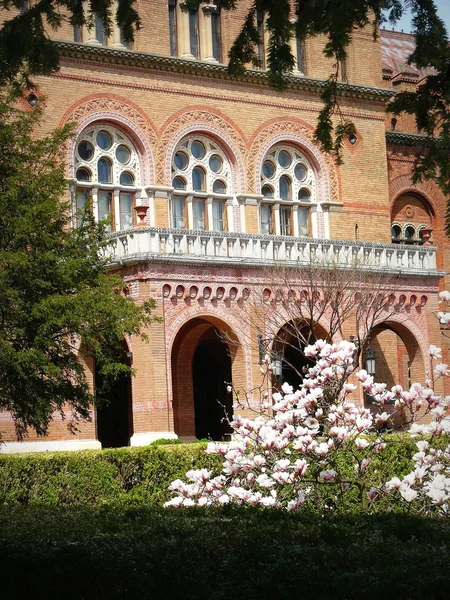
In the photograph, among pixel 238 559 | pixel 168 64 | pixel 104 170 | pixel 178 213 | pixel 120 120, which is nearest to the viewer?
pixel 238 559

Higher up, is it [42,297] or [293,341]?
[42,297]

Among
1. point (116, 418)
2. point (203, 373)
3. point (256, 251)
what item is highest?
point (256, 251)

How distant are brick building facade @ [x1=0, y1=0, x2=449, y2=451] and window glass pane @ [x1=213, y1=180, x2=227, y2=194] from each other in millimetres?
119

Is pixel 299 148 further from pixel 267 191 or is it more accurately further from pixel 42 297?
pixel 42 297

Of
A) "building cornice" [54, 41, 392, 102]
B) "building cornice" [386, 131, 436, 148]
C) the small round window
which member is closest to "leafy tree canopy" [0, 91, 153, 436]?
"building cornice" [54, 41, 392, 102]

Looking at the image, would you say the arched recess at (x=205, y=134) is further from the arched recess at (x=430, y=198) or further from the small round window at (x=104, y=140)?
the arched recess at (x=430, y=198)

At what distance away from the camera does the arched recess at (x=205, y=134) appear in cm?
3125

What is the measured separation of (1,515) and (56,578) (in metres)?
3.65

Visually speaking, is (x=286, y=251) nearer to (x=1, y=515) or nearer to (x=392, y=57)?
(x=392, y=57)

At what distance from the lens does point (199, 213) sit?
3222 centimetres

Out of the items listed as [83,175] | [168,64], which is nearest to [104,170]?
[83,175]

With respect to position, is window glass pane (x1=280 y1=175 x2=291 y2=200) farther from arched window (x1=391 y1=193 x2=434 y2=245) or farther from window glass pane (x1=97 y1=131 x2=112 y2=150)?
window glass pane (x1=97 y1=131 x2=112 y2=150)

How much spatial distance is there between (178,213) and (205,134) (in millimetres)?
2270

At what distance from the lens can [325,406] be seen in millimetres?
13438
